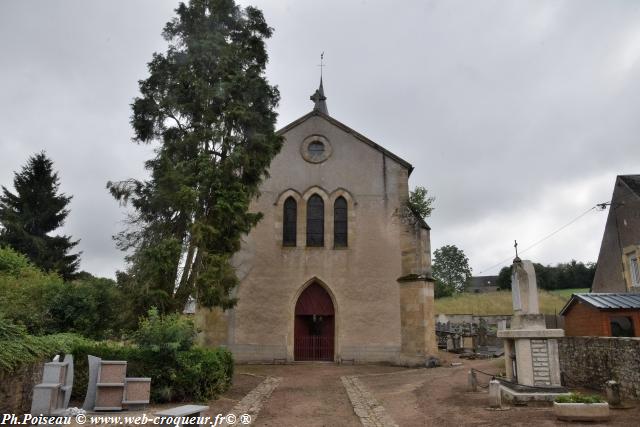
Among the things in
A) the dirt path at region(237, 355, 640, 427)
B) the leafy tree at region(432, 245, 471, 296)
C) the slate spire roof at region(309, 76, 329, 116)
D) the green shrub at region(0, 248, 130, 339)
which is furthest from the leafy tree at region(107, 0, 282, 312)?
the leafy tree at region(432, 245, 471, 296)

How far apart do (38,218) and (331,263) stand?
784 inches

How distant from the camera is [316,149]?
70.5ft

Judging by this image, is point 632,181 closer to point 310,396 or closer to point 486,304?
point 310,396

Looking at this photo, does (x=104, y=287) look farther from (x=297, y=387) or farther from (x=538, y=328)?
(x=538, y=328)

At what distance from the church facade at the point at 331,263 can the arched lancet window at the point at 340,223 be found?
5 cm

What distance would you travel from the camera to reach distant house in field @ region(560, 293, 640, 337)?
14383mm

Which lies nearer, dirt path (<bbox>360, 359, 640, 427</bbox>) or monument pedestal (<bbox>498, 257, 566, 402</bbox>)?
dirt path (<bbox>360, 359, 640, 427</bbox>)

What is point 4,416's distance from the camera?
770 cm

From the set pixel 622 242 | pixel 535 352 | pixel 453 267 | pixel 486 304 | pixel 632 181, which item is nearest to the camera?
pixel 535 352

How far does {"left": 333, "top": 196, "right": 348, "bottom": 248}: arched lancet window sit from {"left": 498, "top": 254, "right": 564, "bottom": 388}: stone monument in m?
9.69

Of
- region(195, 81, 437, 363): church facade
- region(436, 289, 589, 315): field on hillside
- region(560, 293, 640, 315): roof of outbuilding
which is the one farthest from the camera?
region(436, 289, 589, 315): field on hillside

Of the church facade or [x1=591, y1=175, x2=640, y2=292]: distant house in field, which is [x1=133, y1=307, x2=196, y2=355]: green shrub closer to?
the church facade

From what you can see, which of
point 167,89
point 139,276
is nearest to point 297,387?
point 139,276

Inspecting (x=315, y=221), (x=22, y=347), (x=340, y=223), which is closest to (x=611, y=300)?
(x=340, y=223)
